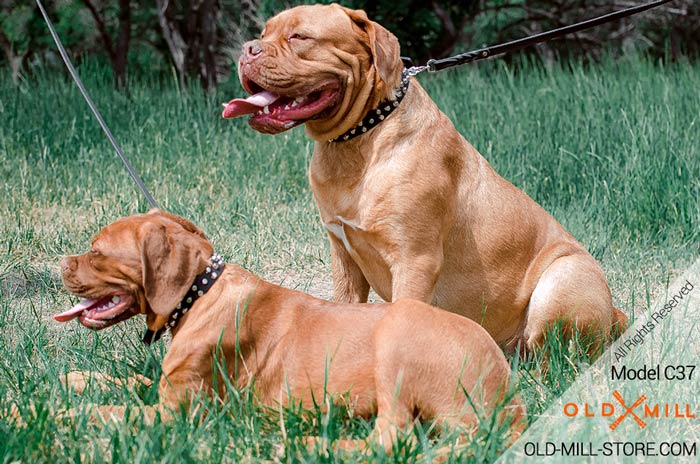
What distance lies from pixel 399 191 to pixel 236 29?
10.3 meters

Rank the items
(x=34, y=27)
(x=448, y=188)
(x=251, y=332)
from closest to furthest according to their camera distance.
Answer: (x=251, y=332) → (x=448, y=188) → (x=34, y=27)

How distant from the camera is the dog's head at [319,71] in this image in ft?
12.5

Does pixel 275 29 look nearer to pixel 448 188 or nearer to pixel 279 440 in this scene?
pixel 448 188

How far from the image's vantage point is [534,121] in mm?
7641

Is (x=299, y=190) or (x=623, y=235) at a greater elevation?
(x=299, y=190)

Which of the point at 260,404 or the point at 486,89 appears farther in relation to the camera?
the point at 486,89

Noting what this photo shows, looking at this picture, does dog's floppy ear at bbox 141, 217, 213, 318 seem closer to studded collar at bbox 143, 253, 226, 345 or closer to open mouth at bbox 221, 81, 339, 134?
studded collar at bbox 143, 253, 226, 345

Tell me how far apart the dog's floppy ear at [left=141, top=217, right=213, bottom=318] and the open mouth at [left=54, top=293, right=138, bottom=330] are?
0.11 metres

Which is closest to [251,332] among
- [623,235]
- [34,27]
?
[623,235]

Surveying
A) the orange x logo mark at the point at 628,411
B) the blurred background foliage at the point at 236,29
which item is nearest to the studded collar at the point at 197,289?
the orange x logo mark at the point at 628,411

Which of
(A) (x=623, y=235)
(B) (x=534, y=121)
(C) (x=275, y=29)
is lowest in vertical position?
(A) (x=623, y=235)

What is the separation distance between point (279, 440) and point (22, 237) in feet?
11.6

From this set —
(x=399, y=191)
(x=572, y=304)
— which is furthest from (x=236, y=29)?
(x=572, y=304)

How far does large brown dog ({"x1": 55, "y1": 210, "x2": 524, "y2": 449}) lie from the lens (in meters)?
3.06
